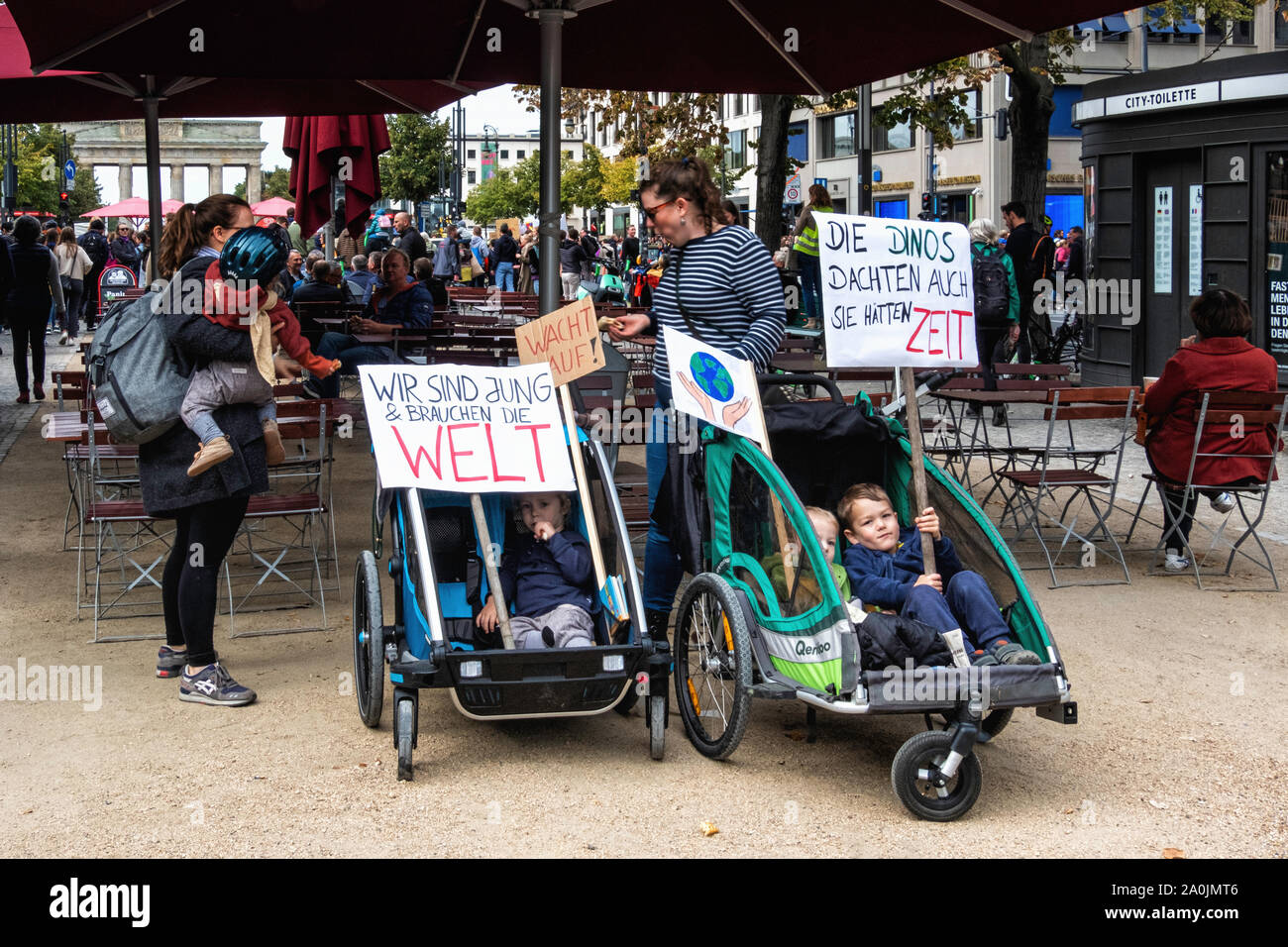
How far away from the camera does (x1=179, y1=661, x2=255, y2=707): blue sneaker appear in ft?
19.0

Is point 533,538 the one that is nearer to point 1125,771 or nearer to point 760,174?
point 1125,771

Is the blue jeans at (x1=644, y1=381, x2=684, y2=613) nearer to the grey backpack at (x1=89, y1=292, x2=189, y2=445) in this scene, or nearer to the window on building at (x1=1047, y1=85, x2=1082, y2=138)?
the grey backpack at (x1=89, y1=292, x2=189, y2=445)

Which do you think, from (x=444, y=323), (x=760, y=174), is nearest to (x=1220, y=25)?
(x=760, y=174)

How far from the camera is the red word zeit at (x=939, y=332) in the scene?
5543 mm

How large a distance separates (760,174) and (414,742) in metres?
14.9

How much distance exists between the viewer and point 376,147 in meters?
13.1

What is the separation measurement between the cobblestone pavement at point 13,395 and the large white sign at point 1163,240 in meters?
10.9

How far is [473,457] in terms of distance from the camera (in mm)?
5430

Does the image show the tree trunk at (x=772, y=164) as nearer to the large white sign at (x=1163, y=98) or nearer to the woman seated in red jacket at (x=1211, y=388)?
the large white sign at (x=1163, y=98)

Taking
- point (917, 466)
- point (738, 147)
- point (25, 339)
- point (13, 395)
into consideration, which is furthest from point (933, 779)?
point (738, 147)

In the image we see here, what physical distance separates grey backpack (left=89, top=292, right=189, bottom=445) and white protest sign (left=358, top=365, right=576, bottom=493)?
0.85m

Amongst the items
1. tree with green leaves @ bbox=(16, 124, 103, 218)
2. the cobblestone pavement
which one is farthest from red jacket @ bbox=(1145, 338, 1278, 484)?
tree with green leaves @ bbox=(16, 124, 103, 218)

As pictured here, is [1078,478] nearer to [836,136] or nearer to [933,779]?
[933,779]

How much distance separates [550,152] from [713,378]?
2.36 meters
